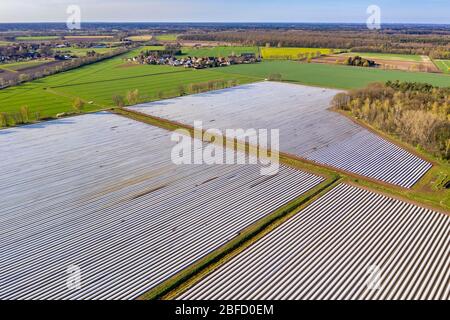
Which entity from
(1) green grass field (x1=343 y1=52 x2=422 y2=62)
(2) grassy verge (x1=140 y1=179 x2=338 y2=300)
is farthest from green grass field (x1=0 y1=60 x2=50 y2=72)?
(1) green grass field (x1=343 y1=52 x2=422 y2=62)

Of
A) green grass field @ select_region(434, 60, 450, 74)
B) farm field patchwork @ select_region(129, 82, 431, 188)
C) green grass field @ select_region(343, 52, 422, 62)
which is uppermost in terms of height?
green grass field @ select_region(343, 52, 422, 62)

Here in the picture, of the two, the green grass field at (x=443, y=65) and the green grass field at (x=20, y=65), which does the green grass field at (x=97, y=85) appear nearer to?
the green grass field at (x=20, y=65)

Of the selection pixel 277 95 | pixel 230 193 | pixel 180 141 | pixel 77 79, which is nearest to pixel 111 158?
pixel 180 141

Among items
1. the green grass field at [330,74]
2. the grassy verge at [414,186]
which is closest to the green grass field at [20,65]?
the green grass field at [330,74]

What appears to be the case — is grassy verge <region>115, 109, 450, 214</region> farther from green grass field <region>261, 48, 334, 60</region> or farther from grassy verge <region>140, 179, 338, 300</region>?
green grass field <region>261, 48, 334, 60</region>

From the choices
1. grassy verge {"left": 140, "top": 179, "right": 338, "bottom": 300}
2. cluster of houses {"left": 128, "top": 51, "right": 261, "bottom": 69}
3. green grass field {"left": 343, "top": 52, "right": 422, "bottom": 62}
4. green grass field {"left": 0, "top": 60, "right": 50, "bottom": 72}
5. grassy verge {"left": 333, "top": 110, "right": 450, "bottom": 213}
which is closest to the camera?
grassy verge {"left": 140, "top": 179, "right": 338, "bottom": 300}

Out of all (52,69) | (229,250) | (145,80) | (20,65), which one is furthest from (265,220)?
(20,65)

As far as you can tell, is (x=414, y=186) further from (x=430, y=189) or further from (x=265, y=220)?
(x=265, y=220)

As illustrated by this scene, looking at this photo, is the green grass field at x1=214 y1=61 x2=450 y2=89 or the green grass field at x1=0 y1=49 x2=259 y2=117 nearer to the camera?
the green grass field at x1=0 y1=49 x2=259 y2=117
